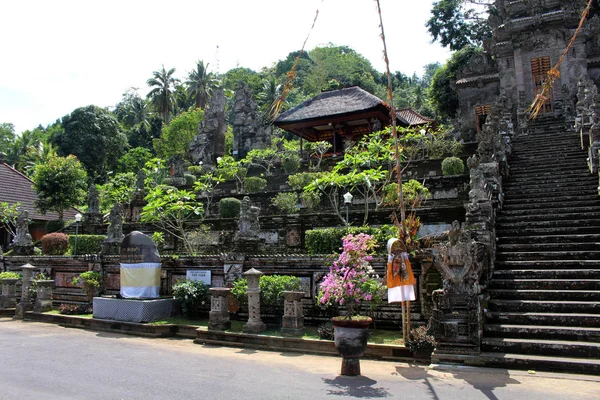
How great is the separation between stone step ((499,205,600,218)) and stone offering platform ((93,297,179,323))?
28.9ft

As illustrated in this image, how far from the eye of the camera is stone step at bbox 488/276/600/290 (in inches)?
348

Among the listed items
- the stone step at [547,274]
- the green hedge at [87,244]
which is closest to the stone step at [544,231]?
the stone step at [547,274]

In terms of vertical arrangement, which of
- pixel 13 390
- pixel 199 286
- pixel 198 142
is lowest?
pixel 13 390

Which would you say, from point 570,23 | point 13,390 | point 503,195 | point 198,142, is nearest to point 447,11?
point 570,23

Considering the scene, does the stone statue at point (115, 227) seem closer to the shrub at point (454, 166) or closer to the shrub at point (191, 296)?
the shrub at point (191, 296)

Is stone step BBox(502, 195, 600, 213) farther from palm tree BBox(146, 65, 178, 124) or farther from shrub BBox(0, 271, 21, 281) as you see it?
palm tree BBox(146, 65, 178, 124)

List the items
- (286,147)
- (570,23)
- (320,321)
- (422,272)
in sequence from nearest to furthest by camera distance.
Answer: (422,272) → (320,321) → (570,23) → (286,147)

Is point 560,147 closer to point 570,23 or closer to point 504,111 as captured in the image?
point 504,111

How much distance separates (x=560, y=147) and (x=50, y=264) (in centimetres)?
1807

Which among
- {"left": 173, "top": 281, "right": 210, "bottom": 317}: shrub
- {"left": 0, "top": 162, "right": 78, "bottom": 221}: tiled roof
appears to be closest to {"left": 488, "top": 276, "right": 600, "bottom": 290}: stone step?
{"left": 173, "top": 281, "right": 210, "bottom": 317}: shrub

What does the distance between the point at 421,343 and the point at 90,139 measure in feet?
136

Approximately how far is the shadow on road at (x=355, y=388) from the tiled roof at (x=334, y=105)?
807 inches

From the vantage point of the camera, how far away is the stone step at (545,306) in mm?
8281

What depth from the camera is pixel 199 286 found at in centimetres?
1266
